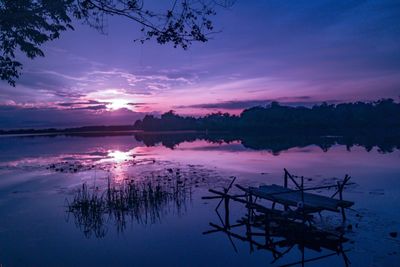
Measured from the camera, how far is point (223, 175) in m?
26.2

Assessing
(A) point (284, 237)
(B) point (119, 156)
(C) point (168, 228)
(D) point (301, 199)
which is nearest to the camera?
(A) point (284, 237)

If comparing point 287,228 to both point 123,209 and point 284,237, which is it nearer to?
point 284,237

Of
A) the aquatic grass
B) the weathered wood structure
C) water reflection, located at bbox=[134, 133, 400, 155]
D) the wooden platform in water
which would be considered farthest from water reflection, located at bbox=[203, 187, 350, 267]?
water reflection, located at bbox=[134, 133, 400, 155]

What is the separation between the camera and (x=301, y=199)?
1350 cm

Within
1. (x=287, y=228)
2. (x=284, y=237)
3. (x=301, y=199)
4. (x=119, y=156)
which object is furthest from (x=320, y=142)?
(x=284, y=237)

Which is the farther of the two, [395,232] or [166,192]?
[166,192]

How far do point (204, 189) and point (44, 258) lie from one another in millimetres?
11223

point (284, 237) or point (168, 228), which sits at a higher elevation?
point (284, 237)

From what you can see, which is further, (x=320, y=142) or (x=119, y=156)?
(x=320, y=142)

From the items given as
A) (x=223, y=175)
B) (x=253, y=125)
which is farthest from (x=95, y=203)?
(x=253, y=125)

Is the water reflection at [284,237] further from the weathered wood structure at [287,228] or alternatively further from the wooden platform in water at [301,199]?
the wooden platform in water at [301,199]

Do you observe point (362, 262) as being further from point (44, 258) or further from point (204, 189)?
point (204, 189)

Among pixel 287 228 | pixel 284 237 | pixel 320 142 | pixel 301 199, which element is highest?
pixel 301 199

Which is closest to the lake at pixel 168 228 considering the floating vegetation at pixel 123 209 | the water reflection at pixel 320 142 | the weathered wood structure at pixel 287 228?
the floating vegetation at pixel 123 209
